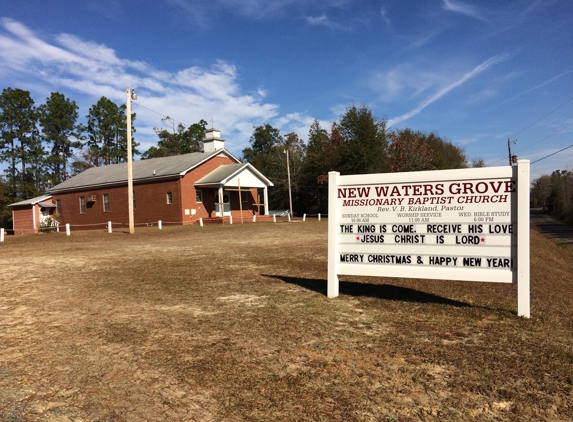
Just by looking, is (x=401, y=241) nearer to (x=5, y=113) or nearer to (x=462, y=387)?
(x=462, y=387)

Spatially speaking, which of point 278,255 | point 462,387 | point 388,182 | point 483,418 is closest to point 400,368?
point 462,387

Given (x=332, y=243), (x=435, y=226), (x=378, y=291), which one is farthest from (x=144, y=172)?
(x=435, y=226)

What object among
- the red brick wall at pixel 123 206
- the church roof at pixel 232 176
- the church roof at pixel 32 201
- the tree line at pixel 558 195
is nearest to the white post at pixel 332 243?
the church roof at pixel 232 176

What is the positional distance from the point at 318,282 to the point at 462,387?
4508 millimetres

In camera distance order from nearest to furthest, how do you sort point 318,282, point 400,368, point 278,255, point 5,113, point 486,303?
point 400,368, point 486,303, point 318,282, point 278,255, point 5,113

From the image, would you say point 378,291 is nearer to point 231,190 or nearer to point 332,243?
point 332,243

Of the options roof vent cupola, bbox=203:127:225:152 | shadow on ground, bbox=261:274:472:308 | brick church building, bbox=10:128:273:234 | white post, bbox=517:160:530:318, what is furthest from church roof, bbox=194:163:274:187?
white post, bbox=517:160:530:318

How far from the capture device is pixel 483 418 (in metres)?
2.95

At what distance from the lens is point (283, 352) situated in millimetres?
4195

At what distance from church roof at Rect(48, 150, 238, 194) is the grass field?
2507 centimetres

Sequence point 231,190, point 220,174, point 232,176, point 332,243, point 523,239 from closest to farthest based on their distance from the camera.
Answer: point 523,239
point 332,243
point 232,176
point 220,174
point 231,190

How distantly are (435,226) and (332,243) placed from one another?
158 centimetres

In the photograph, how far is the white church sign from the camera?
17.6 ft

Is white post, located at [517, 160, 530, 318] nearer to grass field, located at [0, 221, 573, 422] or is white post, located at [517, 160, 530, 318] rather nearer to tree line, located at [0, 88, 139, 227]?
grass field, located at [0, 221, 573, 422]
